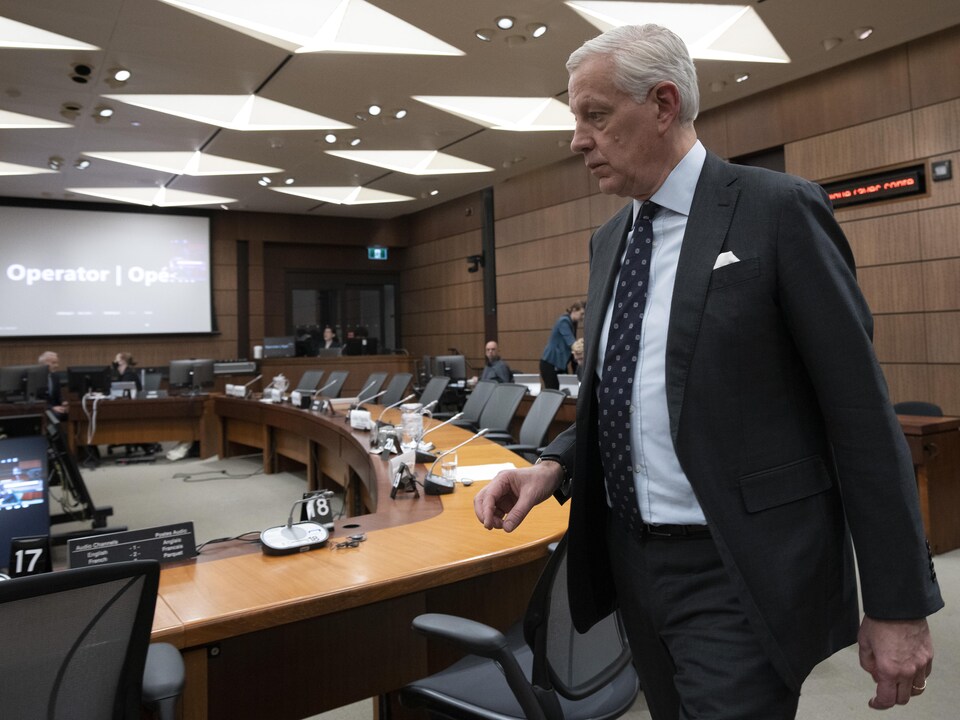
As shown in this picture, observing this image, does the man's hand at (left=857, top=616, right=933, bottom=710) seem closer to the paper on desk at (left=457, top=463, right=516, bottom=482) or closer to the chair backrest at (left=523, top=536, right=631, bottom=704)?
the chair backrest at (left=523, top=536, right=631, bottom=704)

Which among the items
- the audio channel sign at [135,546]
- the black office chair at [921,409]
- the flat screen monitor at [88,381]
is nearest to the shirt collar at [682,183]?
the audio channel sign at [135,546]

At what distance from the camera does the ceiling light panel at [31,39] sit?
5.14 metres

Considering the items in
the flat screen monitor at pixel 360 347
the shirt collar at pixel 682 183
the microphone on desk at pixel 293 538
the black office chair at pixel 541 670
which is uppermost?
the shirt collar at pixel 682 183

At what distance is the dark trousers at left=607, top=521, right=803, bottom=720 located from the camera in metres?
0.92

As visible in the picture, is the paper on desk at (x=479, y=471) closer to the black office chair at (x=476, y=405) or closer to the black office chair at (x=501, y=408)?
the black office chair at (x=501, y=408)

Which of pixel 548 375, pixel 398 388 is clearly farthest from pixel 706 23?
pixel 398 388

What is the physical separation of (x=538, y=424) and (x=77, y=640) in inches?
127

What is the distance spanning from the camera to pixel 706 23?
5.46 m

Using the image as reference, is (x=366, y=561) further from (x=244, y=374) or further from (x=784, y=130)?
(x=244, y=374)

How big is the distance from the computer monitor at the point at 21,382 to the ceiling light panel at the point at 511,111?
4731 millimetres

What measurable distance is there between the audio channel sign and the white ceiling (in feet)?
13.6

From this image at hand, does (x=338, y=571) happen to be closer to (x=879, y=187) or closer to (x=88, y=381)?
(x=879, y=187)

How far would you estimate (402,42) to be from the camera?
5.48m

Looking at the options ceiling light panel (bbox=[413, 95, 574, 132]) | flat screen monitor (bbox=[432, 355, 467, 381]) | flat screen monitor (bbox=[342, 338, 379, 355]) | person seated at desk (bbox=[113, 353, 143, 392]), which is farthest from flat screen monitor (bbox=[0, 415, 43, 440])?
flat screen monitor (bbox=[342, 338, 379, 355])
